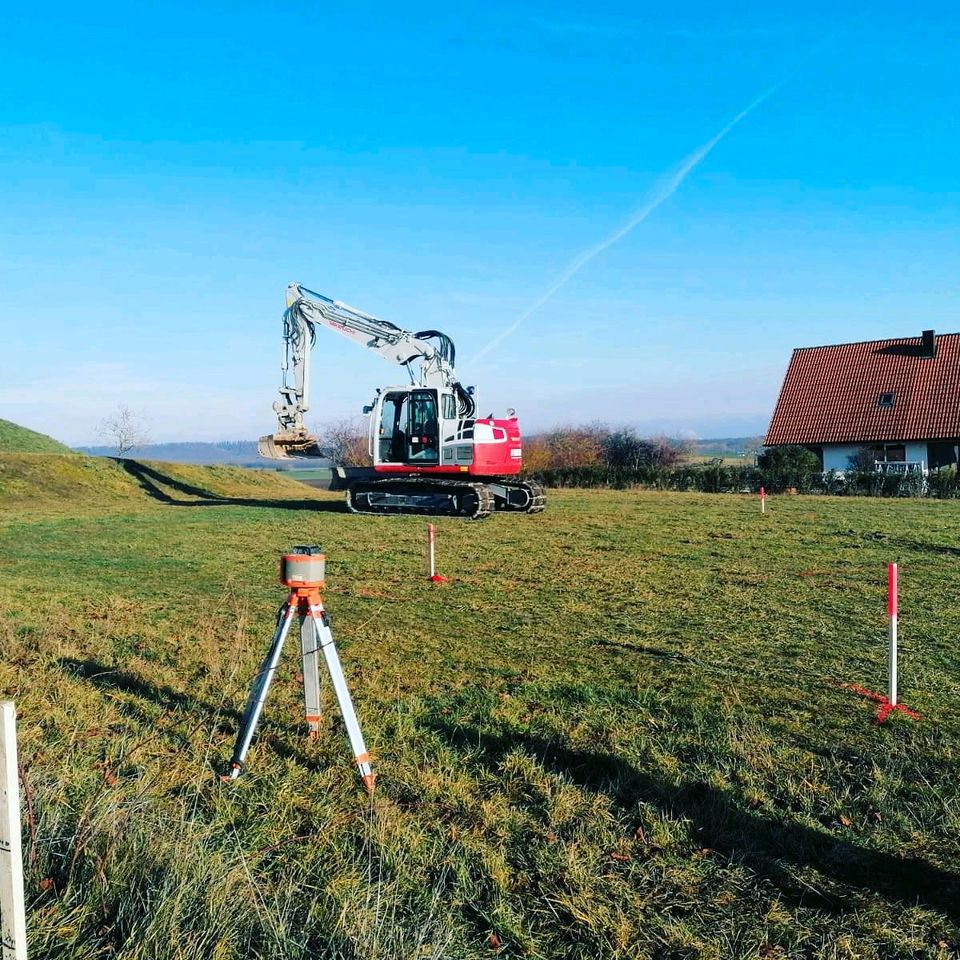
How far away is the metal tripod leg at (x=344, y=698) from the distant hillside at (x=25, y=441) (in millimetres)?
37943

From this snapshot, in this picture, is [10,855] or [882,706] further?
[882,706]

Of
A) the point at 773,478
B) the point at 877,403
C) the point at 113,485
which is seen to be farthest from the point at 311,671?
the point at 877,403

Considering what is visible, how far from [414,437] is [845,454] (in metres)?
21.2

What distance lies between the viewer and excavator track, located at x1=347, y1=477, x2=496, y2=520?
789 inches

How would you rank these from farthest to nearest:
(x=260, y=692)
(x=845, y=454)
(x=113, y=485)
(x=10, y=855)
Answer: (x=845, y=454) < (x=113, y=485) < (x=260, y=692) < (x=10, y=855)

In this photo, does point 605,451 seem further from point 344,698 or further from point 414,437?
point 344,698

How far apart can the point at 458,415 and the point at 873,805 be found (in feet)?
55.2

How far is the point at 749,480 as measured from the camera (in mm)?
30000

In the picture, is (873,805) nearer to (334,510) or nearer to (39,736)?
(39,736)

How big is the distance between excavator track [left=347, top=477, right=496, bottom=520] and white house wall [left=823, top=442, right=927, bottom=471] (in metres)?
18.7

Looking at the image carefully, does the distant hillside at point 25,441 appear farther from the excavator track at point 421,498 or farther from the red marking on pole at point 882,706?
the red marking on pole at point 882,706

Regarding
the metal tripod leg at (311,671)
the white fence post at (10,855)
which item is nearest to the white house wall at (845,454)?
the metal tripod leg at (311,671)

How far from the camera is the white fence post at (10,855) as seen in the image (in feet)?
8.48

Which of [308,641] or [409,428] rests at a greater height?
[409,428]
